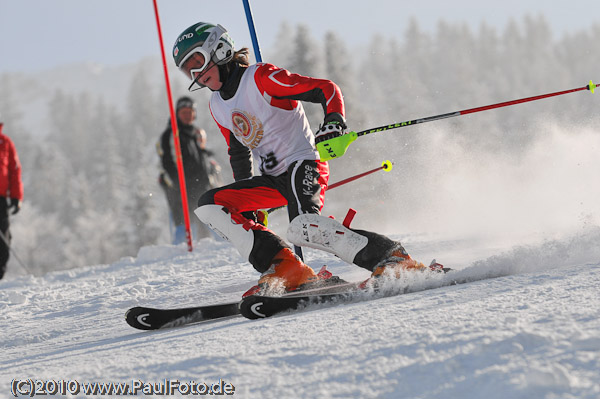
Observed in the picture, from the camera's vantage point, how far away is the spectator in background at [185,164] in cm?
836

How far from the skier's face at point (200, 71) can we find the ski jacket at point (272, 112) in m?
0.14

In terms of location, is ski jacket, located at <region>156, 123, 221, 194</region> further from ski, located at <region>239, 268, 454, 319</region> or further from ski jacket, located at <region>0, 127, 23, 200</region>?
ski, located at <region>239, 268, 454, 319</region>

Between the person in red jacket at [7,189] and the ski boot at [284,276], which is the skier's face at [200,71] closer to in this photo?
the ski boot at [284,276]

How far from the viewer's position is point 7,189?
6.93m

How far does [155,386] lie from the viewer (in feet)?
5.58

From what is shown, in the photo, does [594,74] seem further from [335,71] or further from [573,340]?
[573,340]

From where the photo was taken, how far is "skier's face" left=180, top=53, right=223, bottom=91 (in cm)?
350

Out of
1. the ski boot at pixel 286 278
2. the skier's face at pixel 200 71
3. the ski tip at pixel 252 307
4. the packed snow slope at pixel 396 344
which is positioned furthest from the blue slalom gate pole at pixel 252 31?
the ski tip at pixel 252 307

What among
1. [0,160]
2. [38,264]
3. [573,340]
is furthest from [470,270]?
[38,264]

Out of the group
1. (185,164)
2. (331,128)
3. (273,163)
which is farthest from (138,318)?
(185,164)

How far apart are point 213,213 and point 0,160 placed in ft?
14.5

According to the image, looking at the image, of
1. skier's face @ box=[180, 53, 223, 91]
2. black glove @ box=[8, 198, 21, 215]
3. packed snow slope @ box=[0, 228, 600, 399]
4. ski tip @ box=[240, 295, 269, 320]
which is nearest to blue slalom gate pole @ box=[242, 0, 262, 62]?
skier's face @ box=[180, 53, 223, 91]

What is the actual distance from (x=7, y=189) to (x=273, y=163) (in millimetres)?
4628

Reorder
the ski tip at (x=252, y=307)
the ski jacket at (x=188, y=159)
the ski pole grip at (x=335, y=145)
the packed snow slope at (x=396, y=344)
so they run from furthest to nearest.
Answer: the ski jacket at (x=188, y=159), the ski pole grip at (x=335, y=145), the ski tip at (x=252, y=307), the packed snow slope at (x=396, y=344)
